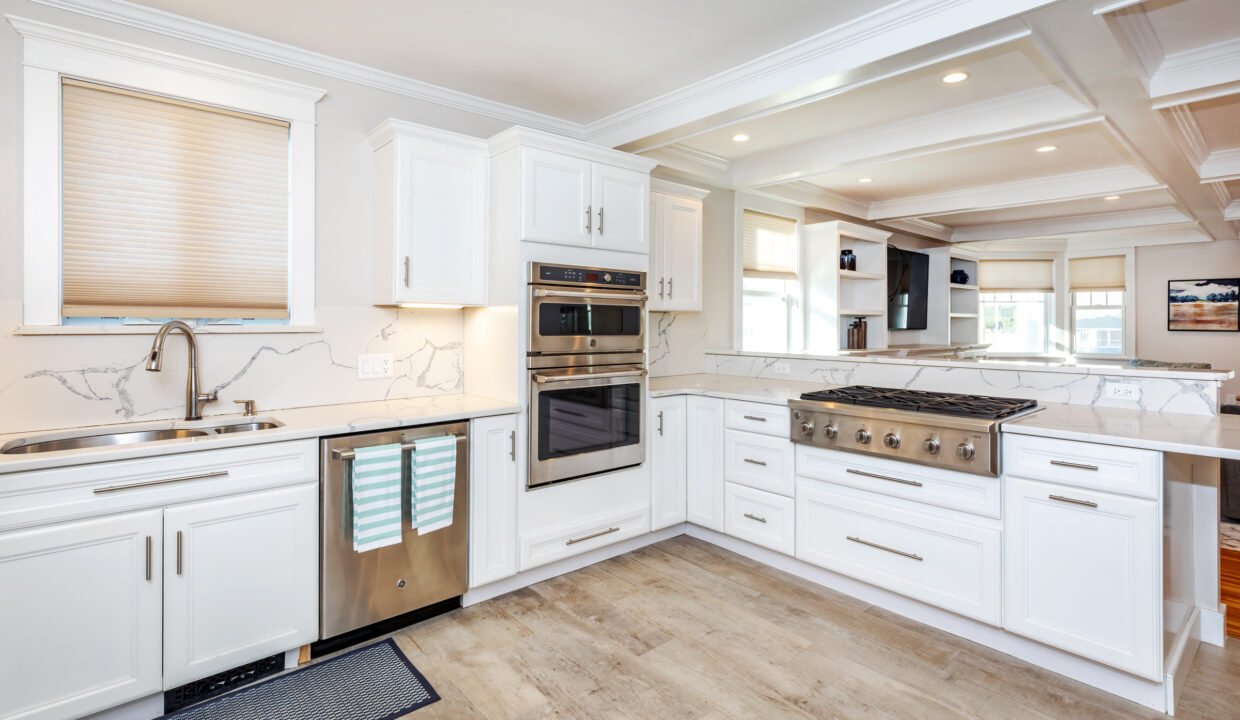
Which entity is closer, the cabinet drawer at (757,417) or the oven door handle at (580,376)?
the oven door handle at (580,376)

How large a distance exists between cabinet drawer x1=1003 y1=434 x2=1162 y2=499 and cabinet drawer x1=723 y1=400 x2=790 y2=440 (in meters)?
1.02

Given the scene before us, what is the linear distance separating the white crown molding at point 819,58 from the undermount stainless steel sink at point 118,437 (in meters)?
2.42

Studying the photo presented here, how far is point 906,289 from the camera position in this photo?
6434 mm

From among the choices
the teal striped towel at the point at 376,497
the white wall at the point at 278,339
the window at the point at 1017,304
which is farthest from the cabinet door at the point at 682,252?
the window at the point at 1017,304

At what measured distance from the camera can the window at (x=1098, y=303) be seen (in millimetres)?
7539

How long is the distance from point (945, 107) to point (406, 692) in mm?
3885

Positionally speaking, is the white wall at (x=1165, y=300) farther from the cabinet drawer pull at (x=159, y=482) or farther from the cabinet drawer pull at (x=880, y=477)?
the cabinet drawer pull at (x=159, y=482)

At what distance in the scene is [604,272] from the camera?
3.16 m

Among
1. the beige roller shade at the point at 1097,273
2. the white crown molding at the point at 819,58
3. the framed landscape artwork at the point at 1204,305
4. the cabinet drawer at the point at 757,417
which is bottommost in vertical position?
the cabinet drawer at the point at 757,417

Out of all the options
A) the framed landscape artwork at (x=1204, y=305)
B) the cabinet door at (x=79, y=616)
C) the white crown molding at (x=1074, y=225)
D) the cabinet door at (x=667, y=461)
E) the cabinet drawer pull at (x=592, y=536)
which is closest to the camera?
the cabinet door at (x=79, y=616)

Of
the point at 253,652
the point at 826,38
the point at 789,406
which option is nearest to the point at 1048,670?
the point at 789,406

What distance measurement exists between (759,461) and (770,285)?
2235 millimetres

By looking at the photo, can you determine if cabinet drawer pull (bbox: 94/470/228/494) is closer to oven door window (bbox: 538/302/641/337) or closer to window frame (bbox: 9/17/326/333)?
window frame (bbox: 9/17/326/333)

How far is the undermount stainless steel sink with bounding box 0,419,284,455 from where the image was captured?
6.84 ft
